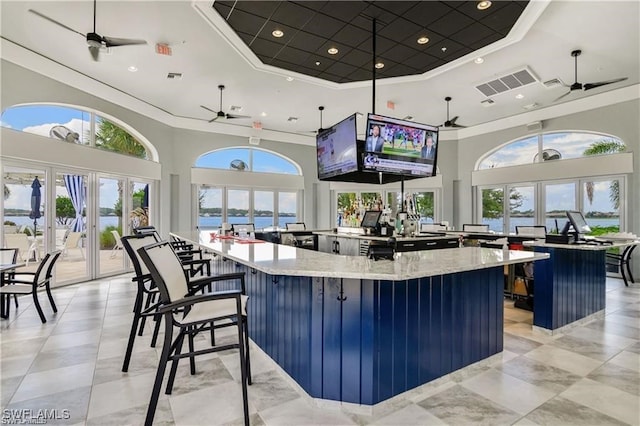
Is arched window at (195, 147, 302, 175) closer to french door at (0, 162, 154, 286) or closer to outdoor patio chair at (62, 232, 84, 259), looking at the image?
french door at (0, 162, 154, 286)

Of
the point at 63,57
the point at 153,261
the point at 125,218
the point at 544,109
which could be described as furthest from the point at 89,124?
the point at 544,109

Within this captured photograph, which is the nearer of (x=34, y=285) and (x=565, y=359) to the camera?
(x=565, y=359)

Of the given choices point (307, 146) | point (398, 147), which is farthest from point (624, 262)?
point (307, 146)

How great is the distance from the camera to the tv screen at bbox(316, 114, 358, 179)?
4.01 metres

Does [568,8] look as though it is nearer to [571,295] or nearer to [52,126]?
[571,295]

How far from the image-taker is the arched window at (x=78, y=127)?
5.42 m

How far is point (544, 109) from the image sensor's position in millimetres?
7984

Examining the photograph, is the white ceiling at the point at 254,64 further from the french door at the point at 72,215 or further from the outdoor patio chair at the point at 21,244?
the outdoor patio chair at the point at 21,244

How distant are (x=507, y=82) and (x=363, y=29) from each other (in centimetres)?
351

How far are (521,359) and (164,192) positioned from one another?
8.15 m

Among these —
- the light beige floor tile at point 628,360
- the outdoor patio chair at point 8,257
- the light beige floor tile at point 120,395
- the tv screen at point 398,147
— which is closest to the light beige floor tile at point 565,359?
the light beige floor tile at point 628,360

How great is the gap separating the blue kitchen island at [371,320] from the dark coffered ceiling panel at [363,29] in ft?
10.6

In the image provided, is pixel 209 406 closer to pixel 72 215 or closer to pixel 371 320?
pixel 371 320

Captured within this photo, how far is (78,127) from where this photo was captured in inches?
253
